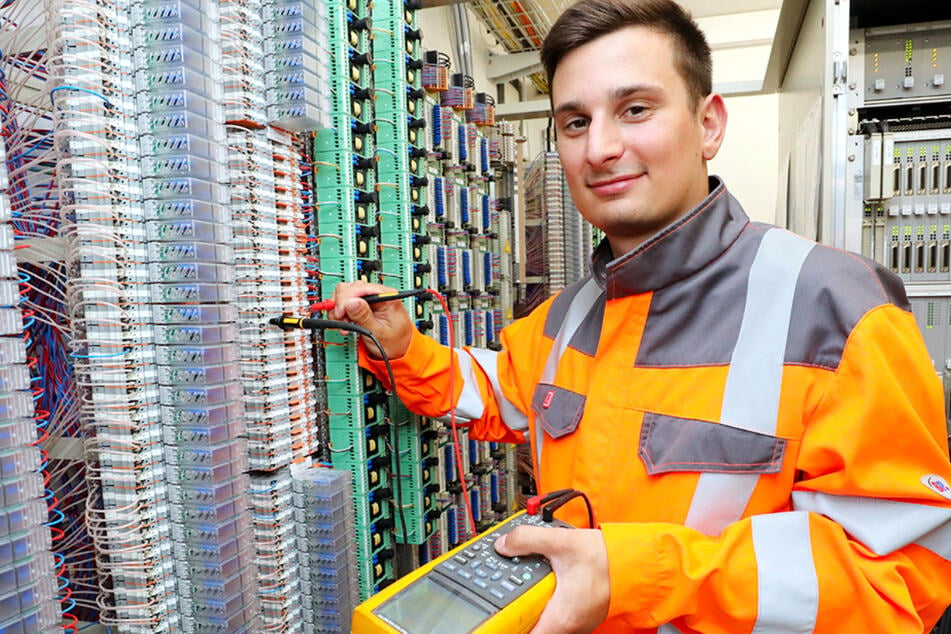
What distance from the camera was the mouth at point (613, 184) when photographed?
1110 mm

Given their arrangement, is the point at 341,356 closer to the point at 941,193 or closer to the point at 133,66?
the point at 133,66

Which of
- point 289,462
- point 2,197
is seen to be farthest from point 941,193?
point 2,197

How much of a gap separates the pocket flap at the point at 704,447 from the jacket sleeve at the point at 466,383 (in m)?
0.58

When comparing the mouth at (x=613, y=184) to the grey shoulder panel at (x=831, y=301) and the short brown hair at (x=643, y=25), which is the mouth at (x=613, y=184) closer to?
the short brown hair at (x=643, y=25)

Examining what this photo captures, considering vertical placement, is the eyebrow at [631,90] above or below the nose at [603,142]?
above

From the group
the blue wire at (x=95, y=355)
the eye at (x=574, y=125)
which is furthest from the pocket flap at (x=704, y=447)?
the blue wire at (x=95, y=355)

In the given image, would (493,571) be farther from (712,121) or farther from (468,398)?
(712,121)

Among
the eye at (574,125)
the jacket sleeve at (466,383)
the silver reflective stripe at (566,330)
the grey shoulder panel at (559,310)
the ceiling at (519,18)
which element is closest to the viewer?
the eye at (574,125)

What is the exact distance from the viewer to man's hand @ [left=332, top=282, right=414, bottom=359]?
156 centimetres

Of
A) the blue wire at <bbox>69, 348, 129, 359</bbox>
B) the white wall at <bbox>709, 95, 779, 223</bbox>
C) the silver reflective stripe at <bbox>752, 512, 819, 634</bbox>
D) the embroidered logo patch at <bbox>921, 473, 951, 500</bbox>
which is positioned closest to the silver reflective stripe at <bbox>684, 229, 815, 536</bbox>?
the silver reflective stripe at <bbox>752, 512, 819, 634</bbox>

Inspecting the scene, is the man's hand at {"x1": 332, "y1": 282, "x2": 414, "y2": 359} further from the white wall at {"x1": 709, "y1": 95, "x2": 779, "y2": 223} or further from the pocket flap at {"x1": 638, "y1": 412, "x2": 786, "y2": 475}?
the white wall at {"x1": 709, "y1": 95, "x2": 779, "y2": 223}

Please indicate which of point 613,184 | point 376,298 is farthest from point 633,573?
point 376,298

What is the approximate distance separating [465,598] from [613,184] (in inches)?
29.7

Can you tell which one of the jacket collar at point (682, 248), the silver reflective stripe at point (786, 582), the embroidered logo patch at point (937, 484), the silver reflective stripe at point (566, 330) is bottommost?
the silver reflective stripe at point (786, 582)
